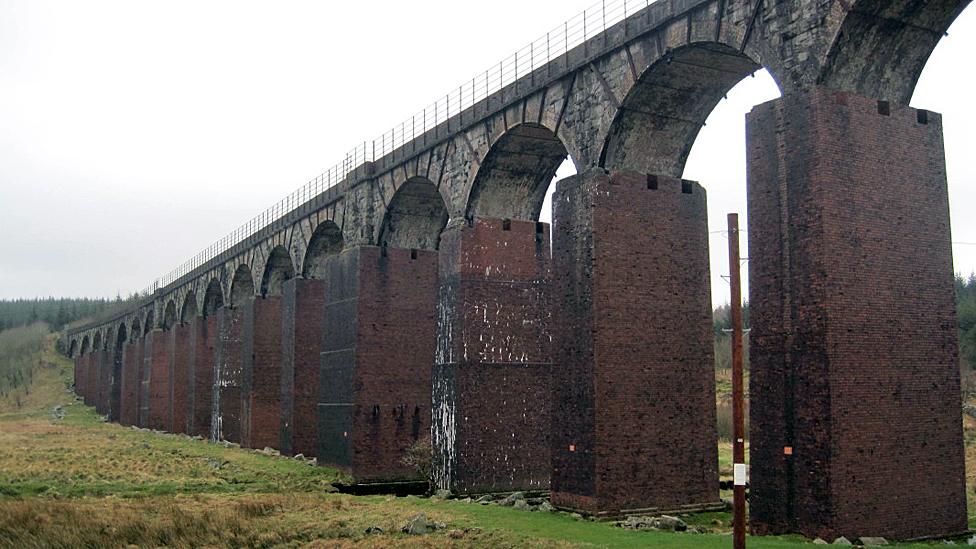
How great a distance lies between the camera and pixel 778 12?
1491 cm

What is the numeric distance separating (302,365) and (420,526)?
1762 cm

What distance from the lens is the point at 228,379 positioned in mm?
42969

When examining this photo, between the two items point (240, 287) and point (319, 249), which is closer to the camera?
point (319, 249)

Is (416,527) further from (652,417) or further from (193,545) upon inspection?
(652,417)

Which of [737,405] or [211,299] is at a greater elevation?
[211,299]

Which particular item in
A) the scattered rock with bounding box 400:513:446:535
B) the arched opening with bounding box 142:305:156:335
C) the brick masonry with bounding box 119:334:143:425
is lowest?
the scattered rock with bounding box 400:513:446:535

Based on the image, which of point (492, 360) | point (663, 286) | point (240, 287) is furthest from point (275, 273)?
point (663, 286)

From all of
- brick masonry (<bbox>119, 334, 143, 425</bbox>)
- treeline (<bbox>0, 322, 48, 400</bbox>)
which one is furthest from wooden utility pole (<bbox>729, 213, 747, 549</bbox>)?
treeline (<bbox>0, 322, 48, 400</bbox>)

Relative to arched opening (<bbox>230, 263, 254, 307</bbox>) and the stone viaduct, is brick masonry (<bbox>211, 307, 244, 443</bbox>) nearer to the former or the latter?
arched opening (<bbox>230, 263, 254, 307</bbox>)

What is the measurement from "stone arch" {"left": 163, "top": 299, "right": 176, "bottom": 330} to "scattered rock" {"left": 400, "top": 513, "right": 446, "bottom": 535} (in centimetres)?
4362

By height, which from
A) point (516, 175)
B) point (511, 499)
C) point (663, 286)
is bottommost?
point (511, 499)

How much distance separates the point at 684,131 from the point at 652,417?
5819mm

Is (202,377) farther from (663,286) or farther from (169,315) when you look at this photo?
(663,286)

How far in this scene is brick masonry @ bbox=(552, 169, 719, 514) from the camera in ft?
58.6
